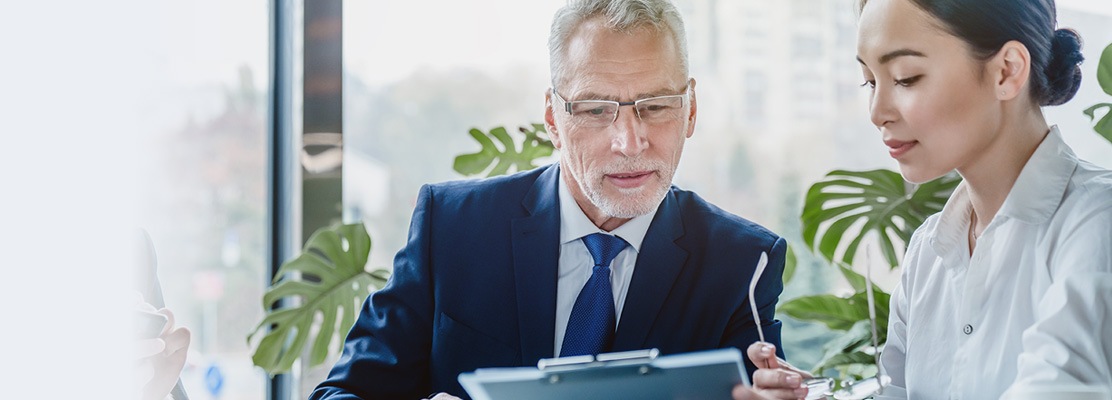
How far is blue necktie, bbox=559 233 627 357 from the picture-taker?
1872mm

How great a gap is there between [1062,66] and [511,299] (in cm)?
105

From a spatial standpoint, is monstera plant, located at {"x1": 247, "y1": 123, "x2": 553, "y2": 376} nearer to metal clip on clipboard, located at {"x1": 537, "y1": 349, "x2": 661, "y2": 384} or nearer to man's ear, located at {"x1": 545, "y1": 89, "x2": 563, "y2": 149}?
man's ear, located at {"x1": 545, "y1": 89, "x2": 563, "y2": 149}

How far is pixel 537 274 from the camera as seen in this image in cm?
193

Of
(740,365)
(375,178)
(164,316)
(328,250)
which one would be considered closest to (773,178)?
(375,178)

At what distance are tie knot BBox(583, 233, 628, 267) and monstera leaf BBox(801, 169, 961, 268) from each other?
80 centimetres

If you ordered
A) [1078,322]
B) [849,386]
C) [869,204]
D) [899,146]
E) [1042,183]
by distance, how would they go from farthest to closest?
[869,204], [849,386], [899,146], [1042,183], [1078,322]

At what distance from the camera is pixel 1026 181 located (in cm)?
146

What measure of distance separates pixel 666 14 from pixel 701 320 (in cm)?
60

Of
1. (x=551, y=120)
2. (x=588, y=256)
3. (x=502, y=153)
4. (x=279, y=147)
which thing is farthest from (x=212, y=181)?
(x=588, y=256)

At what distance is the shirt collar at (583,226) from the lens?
6.47 feet

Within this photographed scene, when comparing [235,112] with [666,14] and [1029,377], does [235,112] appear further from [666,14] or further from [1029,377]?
[1029,377]

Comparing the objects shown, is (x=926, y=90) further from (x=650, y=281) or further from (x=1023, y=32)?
(x=650, y=281)

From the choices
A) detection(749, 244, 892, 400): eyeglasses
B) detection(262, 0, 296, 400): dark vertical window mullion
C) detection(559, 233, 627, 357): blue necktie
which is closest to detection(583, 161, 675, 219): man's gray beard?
detection(559, 233, 627, 357): blue necktie

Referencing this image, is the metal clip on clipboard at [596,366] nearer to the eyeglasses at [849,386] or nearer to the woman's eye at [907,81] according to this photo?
the eyeglasses at [849,386]
